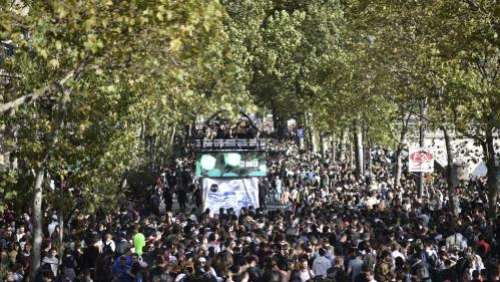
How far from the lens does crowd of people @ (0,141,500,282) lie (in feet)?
52.8

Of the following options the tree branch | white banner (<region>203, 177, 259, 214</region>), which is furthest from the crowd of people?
the tree branch

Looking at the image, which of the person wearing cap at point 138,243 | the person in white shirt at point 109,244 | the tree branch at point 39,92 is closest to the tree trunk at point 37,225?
the person in white shirt at point 109,244

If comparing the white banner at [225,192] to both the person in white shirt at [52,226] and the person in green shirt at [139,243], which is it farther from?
the person in green shirt at [139,243]

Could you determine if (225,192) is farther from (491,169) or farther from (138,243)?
(138,243)

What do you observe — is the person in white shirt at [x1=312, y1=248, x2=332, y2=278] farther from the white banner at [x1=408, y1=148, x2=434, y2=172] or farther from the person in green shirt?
the white banner at [x1=408, y1=148, x2=434, y2=172]

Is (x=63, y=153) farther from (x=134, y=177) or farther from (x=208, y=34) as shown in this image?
(x=134, y=177)

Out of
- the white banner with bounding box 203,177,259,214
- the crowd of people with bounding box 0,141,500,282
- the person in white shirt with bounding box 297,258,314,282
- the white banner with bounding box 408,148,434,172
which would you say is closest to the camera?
the person in white shirt with bounding box 297,258,314,282

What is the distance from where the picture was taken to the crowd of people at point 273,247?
1609 centimetres

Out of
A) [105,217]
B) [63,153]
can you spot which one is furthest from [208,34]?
[105,217]

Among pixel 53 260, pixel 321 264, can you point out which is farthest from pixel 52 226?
pixel 321 264

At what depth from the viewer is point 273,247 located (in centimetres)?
1877

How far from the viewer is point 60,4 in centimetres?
1289

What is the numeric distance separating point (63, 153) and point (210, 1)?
748cm

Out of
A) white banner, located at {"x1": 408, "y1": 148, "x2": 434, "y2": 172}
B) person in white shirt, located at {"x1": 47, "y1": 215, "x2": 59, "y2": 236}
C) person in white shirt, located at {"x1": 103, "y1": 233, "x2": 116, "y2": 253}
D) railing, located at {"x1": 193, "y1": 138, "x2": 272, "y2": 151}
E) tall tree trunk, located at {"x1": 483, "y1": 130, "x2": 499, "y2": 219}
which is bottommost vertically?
person in white shirt, located at {"x1": 103, "y1": 233, "x2": 116, "y2": 253}
